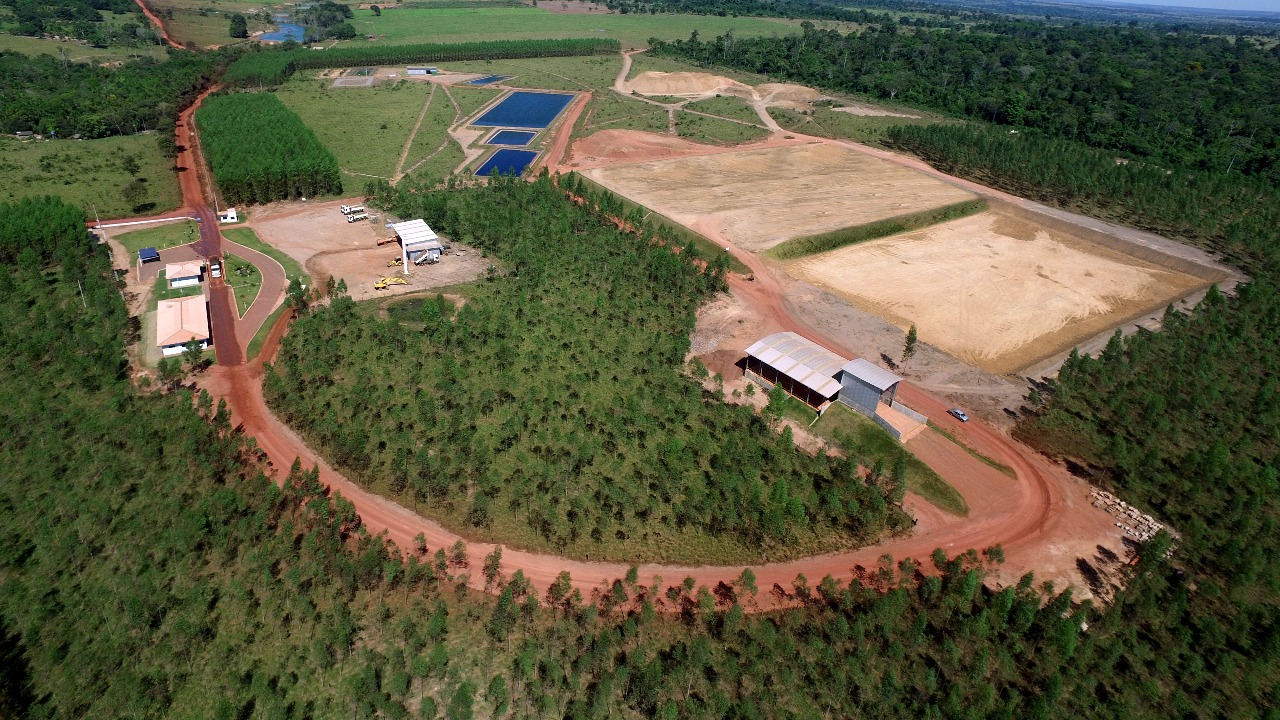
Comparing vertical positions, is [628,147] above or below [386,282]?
above

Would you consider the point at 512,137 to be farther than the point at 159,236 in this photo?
Yes

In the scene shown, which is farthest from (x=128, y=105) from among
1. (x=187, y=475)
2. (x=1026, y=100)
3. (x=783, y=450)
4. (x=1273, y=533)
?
(x=1026, y=100)

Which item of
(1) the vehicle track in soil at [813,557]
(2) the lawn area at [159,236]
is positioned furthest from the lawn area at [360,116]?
(1) the vehicle track in soil at [813,557]

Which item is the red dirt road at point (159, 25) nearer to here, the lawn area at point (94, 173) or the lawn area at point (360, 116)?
the lawn area at point (360, 116)

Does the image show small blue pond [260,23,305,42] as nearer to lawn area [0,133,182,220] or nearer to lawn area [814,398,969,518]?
lawn area [0,133,182,220]

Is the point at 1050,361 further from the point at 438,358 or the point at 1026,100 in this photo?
the point at 1026,100

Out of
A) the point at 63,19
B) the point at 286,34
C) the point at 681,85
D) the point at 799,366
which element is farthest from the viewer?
the point at 286,34

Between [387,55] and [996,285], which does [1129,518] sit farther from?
[387,55]

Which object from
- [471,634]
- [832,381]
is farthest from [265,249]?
[832,381]
